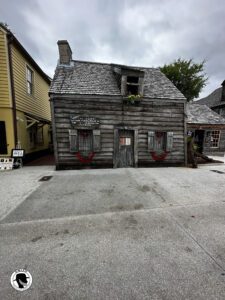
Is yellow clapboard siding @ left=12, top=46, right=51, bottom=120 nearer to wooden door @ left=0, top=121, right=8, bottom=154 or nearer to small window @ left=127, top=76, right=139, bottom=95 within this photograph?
wooden door @ left=0, top=121, right=8, bottom=154

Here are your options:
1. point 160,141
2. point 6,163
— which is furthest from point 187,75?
point 6,163

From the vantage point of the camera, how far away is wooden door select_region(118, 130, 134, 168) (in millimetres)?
8109

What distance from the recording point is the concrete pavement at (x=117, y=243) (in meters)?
1.92

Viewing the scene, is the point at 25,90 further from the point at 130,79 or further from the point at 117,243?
the point at 117,243

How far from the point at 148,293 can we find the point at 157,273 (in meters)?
0.33

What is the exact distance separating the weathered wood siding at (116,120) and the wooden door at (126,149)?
37 centimetres

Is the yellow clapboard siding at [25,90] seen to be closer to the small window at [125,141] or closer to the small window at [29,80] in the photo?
the small window at [29,80]

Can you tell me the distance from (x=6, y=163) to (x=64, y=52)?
6683 millimetres

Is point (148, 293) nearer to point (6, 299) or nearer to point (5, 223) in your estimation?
point (6, 299)

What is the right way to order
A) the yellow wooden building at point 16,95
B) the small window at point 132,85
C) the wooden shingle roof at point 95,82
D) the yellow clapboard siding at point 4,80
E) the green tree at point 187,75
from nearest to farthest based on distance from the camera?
the yellow clapboard siding at point 4,80
the yellow wooden building at point 16,95
the wooden shingle roof at point 95,82
the small window at point 132,85
the green tree at point 187,75

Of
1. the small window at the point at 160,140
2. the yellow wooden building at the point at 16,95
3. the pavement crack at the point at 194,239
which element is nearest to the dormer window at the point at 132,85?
the small window at the point at 160,140

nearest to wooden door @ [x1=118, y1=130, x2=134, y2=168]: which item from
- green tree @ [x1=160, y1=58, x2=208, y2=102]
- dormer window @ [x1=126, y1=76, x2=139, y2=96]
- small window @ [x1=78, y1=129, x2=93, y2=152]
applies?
small window @ [x1=78, y1=129, x2=93, y2=152]

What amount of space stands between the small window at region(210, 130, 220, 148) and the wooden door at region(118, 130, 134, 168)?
28.3ft

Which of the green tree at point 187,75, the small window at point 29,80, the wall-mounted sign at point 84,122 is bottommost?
the wall-mounted sign at point 84,122
